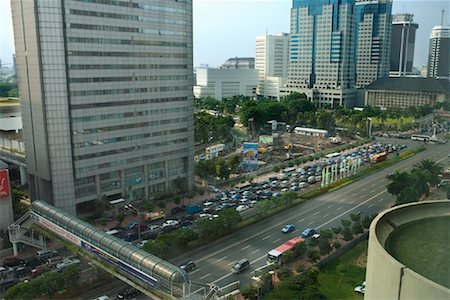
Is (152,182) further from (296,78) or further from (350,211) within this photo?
(296,78)

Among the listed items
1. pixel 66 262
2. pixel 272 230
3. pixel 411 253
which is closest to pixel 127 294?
pixel 66 262

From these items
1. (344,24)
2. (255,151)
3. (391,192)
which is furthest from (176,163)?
(344,24)

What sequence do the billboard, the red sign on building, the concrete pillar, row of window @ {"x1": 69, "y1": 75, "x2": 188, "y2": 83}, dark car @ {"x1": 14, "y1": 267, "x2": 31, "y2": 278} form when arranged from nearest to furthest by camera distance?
dark car @ {"x1": 14, "y1": 267, "x2": 31, "y2": 278} < the red sign on building < row of window @ {"x1": 69, "y1": 75, "x2": 188, "y2": 83} < the concrete pillar < the billboard

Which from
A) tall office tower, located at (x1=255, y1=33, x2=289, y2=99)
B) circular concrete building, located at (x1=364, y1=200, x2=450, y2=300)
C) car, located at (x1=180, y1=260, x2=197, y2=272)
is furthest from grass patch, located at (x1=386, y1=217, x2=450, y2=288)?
tall office tower, located at (x1=255, y1=33, x2=289, y2=99)

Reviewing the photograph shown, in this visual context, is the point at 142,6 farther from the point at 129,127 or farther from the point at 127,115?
the point at 129,127

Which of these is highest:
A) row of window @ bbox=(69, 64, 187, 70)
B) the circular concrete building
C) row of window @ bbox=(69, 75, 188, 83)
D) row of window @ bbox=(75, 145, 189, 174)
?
row of window @ bbox=(69, 64, 187, 70)

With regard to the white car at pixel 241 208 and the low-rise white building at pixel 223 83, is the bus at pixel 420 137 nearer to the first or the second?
the white car at pixel 241 208

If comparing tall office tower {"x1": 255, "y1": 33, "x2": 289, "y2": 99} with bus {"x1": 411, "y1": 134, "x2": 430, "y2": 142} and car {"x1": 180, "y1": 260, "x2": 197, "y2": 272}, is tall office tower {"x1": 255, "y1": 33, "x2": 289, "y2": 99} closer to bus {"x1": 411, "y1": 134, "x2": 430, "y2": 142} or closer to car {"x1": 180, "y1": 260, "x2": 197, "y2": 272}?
bus {"x1": 411, "y1": 134, "x2": 430, "y2": 142}
